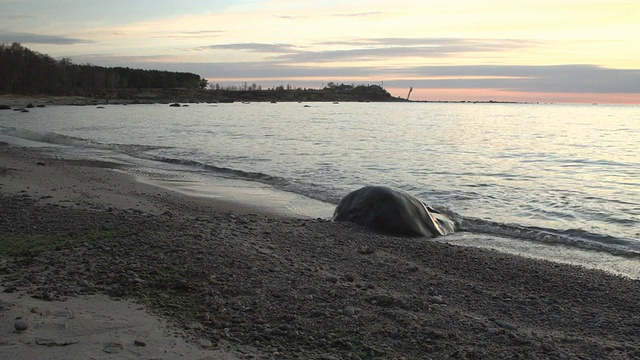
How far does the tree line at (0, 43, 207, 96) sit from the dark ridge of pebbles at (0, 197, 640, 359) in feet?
359

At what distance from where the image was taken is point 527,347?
455 cm

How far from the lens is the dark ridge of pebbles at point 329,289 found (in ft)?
14.7

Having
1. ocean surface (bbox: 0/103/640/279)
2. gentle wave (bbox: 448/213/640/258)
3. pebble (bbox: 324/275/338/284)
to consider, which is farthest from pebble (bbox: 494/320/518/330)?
gentle wave (bbox: 448/213/640/258)

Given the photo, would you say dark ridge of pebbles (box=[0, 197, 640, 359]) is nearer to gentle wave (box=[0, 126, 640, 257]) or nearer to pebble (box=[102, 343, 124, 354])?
pebble (box=[102, 343, 124, 354])

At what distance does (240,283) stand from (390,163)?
16266mm

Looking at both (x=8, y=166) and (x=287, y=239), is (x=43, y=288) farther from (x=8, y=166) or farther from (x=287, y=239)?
(x=8, y=166)

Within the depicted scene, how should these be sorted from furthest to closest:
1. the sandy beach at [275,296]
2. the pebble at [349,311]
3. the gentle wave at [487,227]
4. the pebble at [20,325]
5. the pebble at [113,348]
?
the gentle wave at [487,227] → the pebble at [349,311] → the sandy beach at [275,296] → the pebble at [20,325] → the pebble at [113,348]

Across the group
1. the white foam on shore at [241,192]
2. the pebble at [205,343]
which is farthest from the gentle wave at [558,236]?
the pebble at [205,343]

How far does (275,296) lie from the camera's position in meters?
5.25

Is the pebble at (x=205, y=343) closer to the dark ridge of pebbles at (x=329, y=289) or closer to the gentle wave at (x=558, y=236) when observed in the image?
the dark ridge of pebbles at (x=329, y=289)

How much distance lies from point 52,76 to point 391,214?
116 meters

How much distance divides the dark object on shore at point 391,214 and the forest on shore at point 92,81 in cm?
10859

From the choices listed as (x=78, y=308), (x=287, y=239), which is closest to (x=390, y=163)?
(x=287, y=239)

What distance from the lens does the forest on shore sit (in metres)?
104
